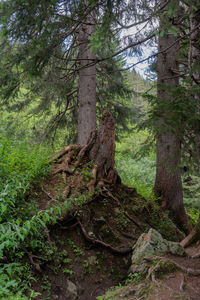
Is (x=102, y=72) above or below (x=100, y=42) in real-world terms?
above

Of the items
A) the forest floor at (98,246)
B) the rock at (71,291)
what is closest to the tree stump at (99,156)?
the forest floor at (98,246)

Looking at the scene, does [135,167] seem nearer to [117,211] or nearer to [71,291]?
[117,211]

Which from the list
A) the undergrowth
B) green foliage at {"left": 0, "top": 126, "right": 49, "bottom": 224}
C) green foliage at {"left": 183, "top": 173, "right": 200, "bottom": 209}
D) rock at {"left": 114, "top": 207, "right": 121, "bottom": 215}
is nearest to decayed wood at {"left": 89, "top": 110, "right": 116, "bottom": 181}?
rock at {"left": 114, "top": 207, "right": 121, "bottom": 215}

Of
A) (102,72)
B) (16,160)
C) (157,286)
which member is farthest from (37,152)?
(102,72)

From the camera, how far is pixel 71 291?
3783mm

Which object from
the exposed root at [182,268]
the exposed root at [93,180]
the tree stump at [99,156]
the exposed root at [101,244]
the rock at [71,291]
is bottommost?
the rock at [71,291]

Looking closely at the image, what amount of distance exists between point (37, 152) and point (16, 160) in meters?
1.01

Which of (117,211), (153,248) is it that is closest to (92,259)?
(153,248)

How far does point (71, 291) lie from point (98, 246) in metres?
1.11

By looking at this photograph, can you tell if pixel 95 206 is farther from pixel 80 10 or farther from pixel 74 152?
pixel 80 10

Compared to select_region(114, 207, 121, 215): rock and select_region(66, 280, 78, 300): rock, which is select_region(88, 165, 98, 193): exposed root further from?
select_region(66, 280, 78, 300): rock

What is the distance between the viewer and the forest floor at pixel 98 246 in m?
3.41

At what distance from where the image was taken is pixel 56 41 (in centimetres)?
515

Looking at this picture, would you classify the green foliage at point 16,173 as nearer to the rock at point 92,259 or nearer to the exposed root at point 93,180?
the exposed root at point 93,180
